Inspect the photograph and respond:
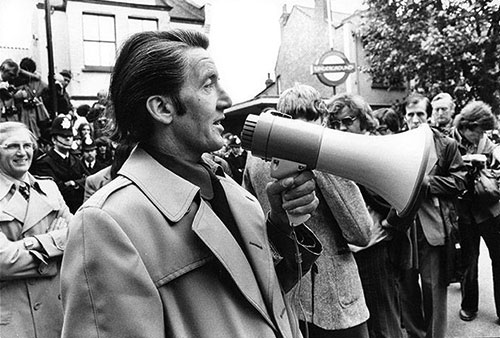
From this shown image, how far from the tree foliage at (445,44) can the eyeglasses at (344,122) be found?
12.4 m

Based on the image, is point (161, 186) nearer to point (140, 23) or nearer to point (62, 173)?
point (62, 173)

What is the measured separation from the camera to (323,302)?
2564 mm

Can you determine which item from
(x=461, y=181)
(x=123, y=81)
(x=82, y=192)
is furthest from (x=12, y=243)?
(x=461, y=181)

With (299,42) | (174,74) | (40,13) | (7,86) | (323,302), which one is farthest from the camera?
(299,42)

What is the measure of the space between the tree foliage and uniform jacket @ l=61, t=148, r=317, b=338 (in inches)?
569

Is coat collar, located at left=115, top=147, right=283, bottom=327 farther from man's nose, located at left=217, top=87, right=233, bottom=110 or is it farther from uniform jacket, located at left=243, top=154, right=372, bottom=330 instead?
uniform jacket, located at left=243, top=154, right=372, bottom=330

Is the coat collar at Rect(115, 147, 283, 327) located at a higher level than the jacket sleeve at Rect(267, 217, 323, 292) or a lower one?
higher

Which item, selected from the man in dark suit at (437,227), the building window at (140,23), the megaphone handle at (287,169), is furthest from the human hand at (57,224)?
the building window at (140,23)

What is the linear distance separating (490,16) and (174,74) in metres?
15.1

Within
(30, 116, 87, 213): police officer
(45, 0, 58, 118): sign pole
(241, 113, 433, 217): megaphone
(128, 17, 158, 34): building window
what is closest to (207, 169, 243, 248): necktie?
(241, 113, 433, 217): megaphone

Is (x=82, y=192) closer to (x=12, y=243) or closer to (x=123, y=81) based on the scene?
(x=12, y=243)

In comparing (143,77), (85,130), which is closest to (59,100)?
(85,130)

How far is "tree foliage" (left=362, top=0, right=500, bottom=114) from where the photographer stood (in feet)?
46.7

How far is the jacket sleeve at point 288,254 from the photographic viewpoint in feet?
5.45
